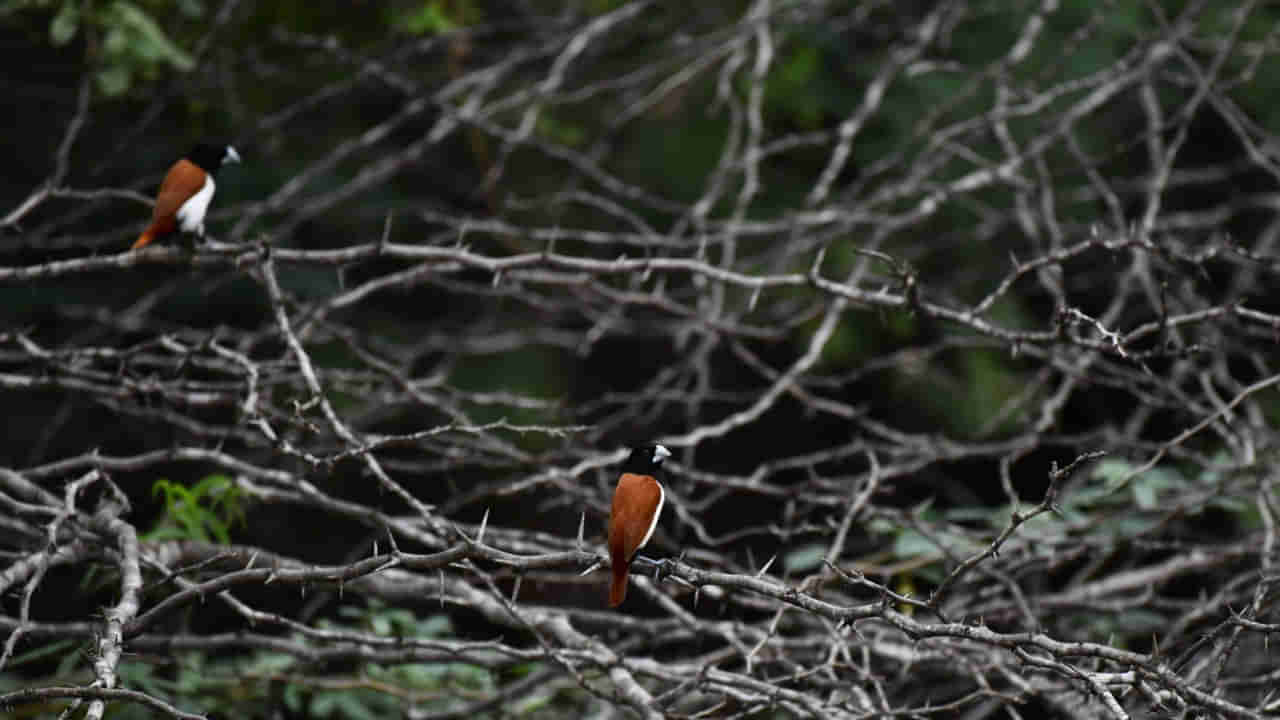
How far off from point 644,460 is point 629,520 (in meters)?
0.51

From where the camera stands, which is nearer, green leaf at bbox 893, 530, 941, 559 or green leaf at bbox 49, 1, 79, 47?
green leaf at bbox 893, 530, 941, 559

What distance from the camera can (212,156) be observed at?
436 cm

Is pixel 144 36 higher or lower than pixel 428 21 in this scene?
higher

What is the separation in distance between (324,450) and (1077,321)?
8.99ft

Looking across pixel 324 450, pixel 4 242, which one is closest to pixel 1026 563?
pixel 324 450

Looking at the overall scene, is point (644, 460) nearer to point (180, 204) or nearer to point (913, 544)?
point (913, 544)

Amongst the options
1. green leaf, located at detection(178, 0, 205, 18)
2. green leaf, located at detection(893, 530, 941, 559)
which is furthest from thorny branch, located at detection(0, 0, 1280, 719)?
green leaf, located at detection(178, 0, 205, 18)

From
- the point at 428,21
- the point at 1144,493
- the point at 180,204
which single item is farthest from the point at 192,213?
the point at 1144,493

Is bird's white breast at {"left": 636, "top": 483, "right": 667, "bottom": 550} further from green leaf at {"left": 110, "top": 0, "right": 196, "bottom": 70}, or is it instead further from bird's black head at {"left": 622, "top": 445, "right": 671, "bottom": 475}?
green leaf at {"left": 110, "top": 0, "right": 196, "bottom": 70}

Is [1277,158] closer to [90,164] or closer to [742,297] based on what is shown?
[742,297]

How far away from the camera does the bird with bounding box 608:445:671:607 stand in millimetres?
3043

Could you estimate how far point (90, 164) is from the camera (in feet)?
19.6

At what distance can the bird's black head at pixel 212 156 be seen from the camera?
432 centimetres

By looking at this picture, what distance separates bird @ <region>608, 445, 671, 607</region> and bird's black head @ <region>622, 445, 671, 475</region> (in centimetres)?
4
